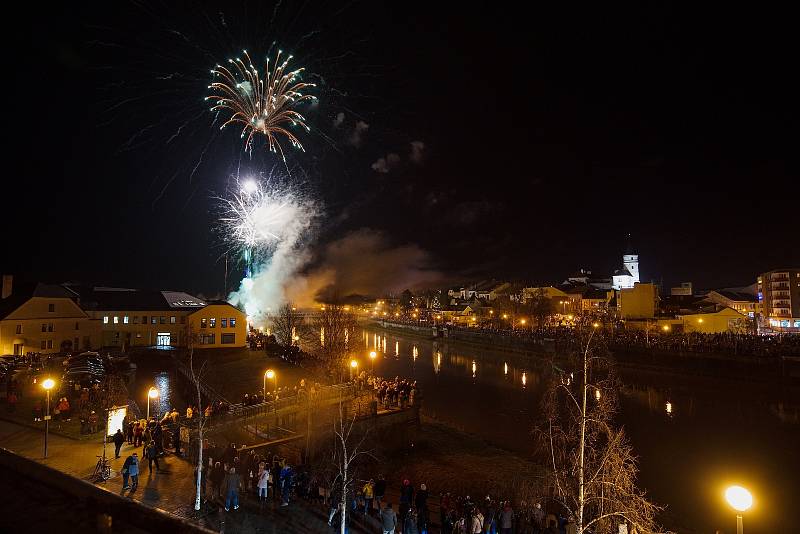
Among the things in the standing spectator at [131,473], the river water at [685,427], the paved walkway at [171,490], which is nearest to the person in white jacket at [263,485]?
the paved walkway at [171,490]

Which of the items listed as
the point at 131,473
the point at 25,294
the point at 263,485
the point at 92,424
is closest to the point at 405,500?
the point at 263,485

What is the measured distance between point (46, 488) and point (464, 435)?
19.9 meters

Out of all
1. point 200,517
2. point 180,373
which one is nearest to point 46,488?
point 200,517

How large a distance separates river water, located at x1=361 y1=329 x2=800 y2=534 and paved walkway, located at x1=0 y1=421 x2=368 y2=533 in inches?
502

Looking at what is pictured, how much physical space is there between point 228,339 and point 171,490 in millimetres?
36907

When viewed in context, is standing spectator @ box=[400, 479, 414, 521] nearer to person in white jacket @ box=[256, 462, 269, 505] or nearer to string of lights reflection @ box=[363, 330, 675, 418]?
person in white jacket @ box=[256, 462, 269, 505]

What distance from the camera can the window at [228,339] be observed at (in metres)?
47.4

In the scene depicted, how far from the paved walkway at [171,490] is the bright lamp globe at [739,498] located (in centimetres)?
871

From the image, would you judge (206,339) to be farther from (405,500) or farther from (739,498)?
(739,498)

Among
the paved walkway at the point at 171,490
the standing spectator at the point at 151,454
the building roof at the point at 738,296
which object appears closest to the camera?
the paved walkway at the point at 171,490

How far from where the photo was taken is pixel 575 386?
39.6 metres

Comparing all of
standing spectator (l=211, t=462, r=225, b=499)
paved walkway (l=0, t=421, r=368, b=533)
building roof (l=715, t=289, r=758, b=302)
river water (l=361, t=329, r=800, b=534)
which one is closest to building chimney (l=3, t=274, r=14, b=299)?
paved walkway (l=0, t=421, r=368, b=533)

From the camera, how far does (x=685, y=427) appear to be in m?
29.4

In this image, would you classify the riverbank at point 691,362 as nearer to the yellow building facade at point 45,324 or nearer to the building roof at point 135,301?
the building roof at point 135,301
